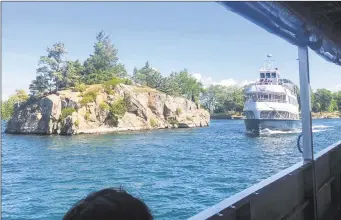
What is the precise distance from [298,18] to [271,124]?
87.4 feet

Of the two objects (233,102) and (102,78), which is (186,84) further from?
(102,78)

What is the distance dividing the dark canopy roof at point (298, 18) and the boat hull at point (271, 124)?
25.7 meters

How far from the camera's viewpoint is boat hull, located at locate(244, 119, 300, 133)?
2773 cm

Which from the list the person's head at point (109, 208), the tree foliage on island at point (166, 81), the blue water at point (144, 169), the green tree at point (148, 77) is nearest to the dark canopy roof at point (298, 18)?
the person's head at point (109, 208)

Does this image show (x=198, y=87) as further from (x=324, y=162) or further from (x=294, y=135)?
(x=324, y=162)

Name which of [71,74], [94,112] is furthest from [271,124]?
[71,74]

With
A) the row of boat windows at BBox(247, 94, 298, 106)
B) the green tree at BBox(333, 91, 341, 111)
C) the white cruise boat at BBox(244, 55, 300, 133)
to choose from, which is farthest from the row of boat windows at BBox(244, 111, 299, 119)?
the green tree at BBox(333, 91, 341, 111)

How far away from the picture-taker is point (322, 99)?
2244 inches

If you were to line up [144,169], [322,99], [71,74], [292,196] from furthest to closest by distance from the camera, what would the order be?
1. [322,99]
2. [71,74]
3. [144,169]
4. [292,196]

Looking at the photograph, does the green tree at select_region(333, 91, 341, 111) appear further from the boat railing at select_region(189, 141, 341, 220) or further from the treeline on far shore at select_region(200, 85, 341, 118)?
the boat railing at select_region(189, 141, 341, 220)

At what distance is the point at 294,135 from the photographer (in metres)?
29.5

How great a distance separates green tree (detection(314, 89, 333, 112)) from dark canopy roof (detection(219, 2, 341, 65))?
56688 millimetres

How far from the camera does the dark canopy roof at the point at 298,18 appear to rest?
187 centimetres

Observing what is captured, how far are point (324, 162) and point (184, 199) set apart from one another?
10970mm
